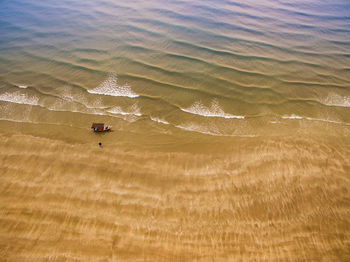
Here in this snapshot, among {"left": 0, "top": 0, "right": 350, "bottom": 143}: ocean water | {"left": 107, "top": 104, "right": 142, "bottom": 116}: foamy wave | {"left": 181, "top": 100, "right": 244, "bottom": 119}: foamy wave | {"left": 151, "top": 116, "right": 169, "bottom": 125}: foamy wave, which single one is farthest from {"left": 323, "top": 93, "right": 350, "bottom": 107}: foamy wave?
{"left": 107, "top": 104, "right": 142, "bottom": 116}: foamy wave

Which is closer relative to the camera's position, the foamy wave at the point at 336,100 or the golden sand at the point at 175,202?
the golden sand at the point at 175,202

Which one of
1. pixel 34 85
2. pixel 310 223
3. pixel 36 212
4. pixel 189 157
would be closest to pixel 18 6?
pixel 34 85

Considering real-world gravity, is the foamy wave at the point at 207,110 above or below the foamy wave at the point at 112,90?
above

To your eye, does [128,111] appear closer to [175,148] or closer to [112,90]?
[112,90]

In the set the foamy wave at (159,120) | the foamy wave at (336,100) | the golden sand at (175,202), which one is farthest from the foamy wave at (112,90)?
the foamy wave at (336,100)

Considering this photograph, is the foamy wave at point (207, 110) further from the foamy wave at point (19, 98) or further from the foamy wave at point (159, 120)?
the foamy wave at point (19, 98)

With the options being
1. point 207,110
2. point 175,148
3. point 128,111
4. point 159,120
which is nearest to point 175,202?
point 175,148

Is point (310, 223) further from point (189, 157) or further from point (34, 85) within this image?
point (34, 85)
